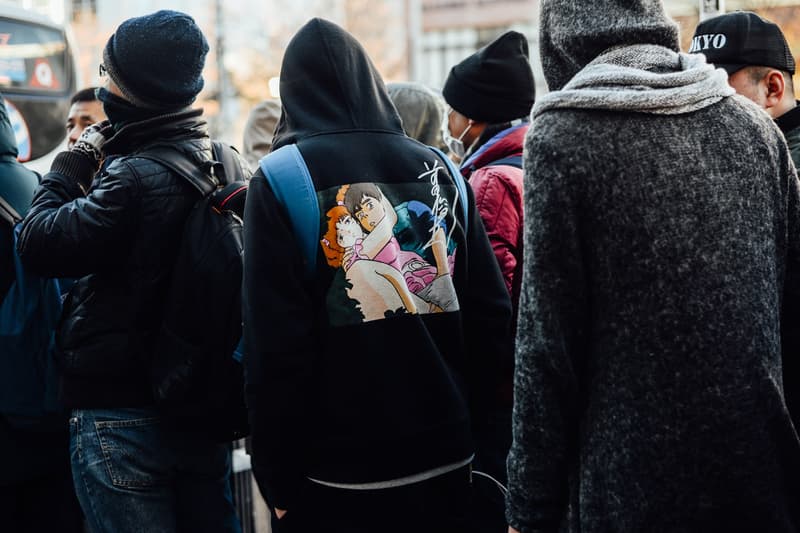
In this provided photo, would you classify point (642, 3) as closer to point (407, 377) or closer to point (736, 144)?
point (736, 144)

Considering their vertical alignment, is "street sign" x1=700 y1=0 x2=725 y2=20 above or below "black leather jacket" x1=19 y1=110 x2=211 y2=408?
above

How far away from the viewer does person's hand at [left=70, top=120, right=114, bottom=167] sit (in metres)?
2.93

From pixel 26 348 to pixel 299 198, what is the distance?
1475 mm

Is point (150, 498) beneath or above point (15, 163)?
beneath

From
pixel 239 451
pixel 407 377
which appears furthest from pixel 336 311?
pixel 239 451

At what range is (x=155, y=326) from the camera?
272 centimetres

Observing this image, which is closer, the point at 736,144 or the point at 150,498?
the point at 736,144

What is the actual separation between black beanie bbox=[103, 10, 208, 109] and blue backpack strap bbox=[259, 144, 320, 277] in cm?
78

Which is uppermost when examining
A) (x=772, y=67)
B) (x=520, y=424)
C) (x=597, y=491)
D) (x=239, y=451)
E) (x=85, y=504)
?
(x=772, y=67)

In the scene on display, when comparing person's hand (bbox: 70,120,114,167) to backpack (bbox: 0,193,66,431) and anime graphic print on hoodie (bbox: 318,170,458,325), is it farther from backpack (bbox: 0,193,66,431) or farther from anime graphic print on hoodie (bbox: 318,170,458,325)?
anime graphic print on hoodie (bbox: 318,170,458,325)

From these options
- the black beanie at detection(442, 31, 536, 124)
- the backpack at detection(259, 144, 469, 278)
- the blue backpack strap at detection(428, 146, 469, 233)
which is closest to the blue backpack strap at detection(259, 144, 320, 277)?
the backpack at detection(259, 144, 469, 278)

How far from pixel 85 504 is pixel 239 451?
1786mm

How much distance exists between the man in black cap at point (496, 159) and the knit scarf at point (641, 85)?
1.05 meters

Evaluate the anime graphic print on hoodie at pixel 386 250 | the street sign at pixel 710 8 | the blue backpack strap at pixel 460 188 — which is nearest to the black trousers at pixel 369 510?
the anime graphic print on hoodie at pixel 386 250
